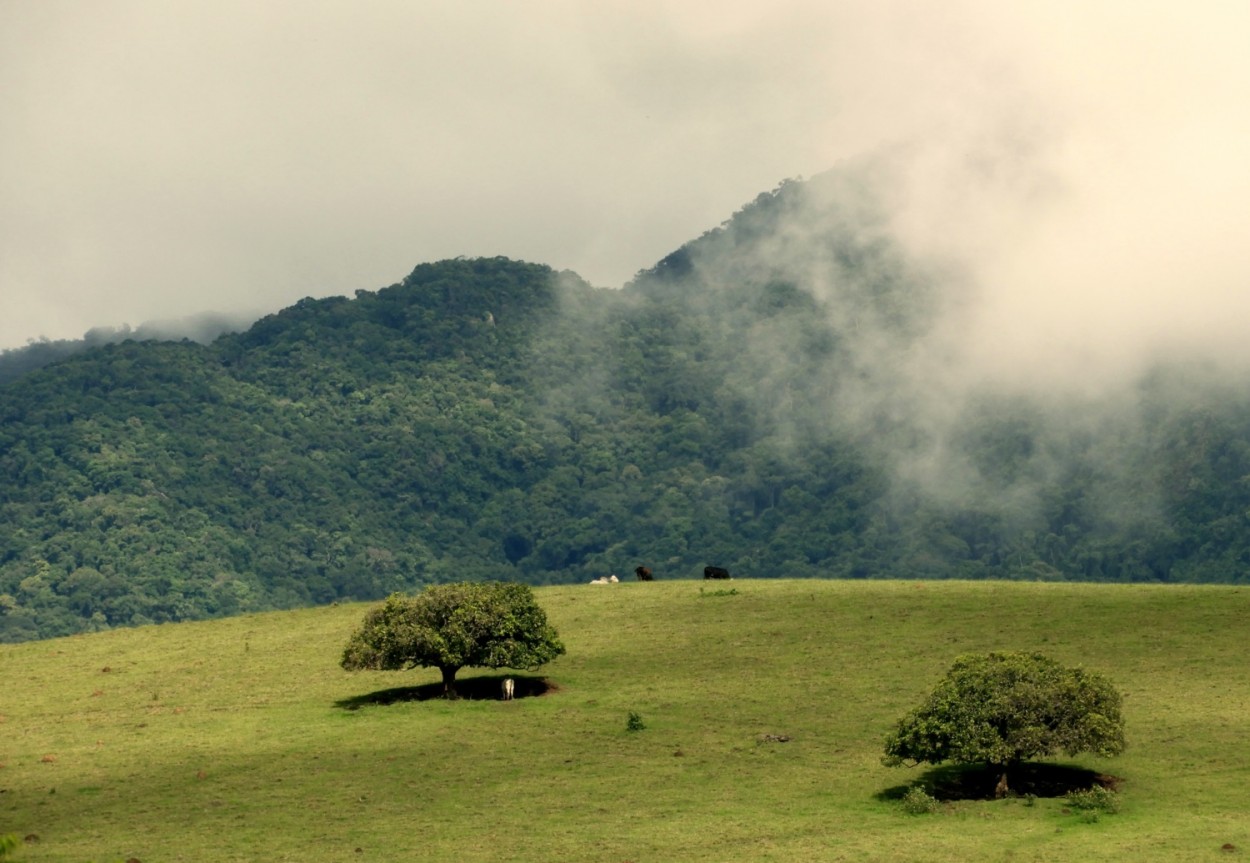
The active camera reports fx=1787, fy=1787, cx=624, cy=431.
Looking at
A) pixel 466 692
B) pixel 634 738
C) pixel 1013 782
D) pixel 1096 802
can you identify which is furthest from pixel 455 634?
pixel 1096 802

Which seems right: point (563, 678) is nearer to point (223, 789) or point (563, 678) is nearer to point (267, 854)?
point (223, 789)

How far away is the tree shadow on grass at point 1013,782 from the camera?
162 ft

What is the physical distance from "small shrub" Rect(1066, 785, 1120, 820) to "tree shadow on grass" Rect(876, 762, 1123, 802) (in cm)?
190

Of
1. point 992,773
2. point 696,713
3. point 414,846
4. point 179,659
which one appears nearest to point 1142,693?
point 992,773

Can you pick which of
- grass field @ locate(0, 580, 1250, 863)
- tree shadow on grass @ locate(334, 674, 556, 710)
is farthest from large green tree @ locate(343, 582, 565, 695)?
grass field @ locate(0, 580, 1250, 863)

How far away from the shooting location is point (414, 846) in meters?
45.3

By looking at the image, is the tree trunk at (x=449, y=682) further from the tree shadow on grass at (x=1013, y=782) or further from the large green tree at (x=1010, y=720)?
the large green tree at (x=1010, y=720)

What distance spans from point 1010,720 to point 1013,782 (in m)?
2.46

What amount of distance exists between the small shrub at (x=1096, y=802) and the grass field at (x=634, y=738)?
40cm

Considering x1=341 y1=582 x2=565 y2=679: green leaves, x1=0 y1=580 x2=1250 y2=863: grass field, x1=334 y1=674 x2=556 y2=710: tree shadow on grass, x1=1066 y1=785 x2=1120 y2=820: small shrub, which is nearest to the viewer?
x1=0 y1=580 x2=1250 y2=863: grass field

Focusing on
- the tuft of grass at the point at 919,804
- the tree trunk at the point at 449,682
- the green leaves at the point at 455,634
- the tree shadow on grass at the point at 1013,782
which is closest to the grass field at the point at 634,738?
the tuft of grass at the point at 919,804

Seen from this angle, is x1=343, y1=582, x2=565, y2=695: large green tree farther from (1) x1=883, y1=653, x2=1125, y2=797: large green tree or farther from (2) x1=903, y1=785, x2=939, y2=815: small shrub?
(2) x1=903, y1=785, x2=939, y2=815: small shrub

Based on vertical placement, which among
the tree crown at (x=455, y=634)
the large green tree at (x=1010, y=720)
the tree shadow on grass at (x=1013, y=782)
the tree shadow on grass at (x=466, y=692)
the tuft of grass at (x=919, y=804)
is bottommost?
the tuft of grass at (x=919, y=804)

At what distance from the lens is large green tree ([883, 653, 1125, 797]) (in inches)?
1881
